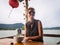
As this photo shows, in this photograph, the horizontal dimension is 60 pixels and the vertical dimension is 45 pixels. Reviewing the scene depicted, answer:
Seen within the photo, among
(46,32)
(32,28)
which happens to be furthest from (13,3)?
(46,32)

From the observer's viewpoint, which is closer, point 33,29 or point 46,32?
point 33,29

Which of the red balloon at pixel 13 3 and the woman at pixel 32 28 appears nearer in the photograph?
the woman at pixel 32 28

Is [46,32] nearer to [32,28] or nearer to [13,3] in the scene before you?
[32,28]

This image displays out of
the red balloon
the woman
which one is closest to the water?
the woman

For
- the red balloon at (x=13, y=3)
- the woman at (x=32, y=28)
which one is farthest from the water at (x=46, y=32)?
the red balloon at (x=13, y=3)

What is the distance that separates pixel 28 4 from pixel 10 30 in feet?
2.04

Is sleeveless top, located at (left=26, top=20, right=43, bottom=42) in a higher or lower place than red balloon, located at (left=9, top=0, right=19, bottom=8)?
lower

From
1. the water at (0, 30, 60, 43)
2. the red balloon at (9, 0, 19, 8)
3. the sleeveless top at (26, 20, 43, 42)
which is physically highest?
the red balloon at (9, 0, 19, 8)

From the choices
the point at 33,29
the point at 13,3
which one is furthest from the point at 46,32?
the point at 13,3

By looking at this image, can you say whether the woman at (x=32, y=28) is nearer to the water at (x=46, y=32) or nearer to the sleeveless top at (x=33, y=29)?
the sleeveless top at (x=33, y=29)

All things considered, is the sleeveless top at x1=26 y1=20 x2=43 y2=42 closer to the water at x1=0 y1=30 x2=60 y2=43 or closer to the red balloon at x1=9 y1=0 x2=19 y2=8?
the water at x1=0 y1=30 x2=60 y2=43

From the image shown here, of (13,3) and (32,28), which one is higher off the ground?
(13,3)

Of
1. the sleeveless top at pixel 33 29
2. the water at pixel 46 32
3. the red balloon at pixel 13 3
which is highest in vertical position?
the red balloon at pixel 13 3

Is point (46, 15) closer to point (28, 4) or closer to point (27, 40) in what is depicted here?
point (28, 4)
